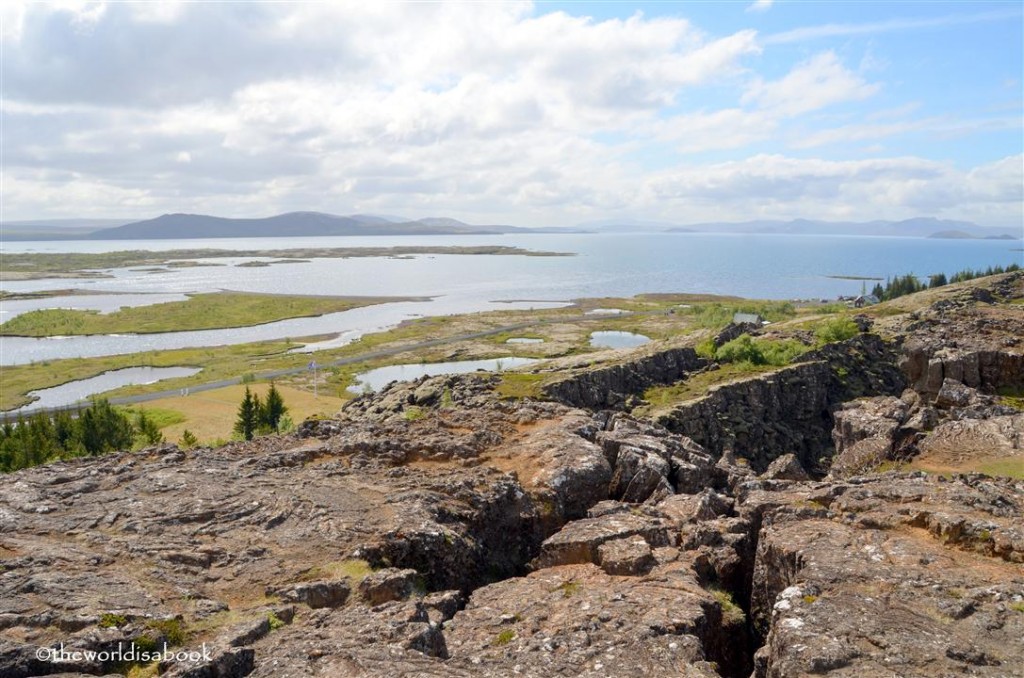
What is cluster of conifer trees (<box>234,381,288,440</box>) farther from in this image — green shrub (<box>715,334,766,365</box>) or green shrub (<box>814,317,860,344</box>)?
green shrub (<box>814,317,860,344</box>)

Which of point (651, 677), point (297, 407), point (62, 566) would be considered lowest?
point (297, 407)

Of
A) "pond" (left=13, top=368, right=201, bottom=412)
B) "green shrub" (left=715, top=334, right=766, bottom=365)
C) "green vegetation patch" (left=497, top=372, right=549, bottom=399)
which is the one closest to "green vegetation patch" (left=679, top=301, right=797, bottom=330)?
"green shrub" (left=715, top=334, right=766, bottom=365)

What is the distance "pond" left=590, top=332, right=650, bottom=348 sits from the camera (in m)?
135

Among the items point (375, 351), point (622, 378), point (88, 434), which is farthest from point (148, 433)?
point (375, 351)

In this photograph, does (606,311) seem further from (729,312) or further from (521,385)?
(521,385)

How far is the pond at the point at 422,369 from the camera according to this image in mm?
106562

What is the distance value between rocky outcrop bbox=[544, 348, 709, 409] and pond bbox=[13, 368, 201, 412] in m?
76.6

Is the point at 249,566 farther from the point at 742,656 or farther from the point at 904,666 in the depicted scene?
the point at 904,666

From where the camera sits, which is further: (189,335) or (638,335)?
(189,335)

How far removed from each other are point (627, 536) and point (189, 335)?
532ft

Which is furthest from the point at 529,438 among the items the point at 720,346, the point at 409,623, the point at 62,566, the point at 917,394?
the point at 720,346

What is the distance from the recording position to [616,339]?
144 metres

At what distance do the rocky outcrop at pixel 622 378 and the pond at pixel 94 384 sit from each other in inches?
3017

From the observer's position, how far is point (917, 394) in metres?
52.3
